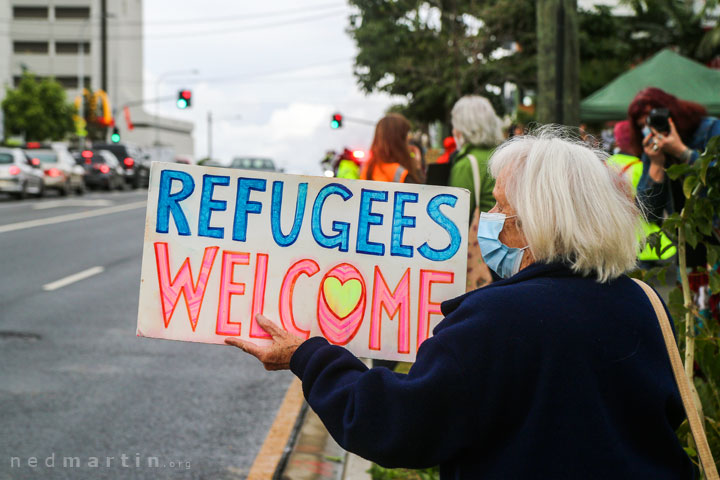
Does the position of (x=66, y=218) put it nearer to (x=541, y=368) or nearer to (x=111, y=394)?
(x=111, y=394)

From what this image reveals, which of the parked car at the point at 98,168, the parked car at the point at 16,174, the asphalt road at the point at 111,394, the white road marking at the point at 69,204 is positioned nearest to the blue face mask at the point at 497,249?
the asphalt road at the point at 111,394

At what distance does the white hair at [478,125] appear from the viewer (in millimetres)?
5270

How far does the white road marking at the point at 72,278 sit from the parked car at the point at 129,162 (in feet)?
95.1

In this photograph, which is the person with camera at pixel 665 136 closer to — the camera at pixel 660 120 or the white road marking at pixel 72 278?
the camera at pixel 660 120

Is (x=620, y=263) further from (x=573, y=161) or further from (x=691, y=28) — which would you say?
(x=691, y=28)

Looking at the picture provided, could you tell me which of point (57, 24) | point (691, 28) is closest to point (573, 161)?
point (691, 28)

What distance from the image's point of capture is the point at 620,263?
6.34 feet

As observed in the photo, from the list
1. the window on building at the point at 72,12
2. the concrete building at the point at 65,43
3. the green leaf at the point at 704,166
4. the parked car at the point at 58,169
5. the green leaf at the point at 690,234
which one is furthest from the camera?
the window on building at the point at 72,12

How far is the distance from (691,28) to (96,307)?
2931 cm

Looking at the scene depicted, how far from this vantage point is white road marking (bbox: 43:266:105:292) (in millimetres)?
11177

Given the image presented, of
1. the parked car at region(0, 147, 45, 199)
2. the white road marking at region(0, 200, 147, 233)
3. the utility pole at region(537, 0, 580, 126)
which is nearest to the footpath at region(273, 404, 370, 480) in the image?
the utility pole at region(537, 0, 580, 126)

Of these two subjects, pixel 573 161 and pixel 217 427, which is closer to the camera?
pixel 573 161

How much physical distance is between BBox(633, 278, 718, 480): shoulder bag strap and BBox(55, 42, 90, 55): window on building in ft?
294

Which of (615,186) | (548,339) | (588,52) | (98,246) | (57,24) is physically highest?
(57,24)
